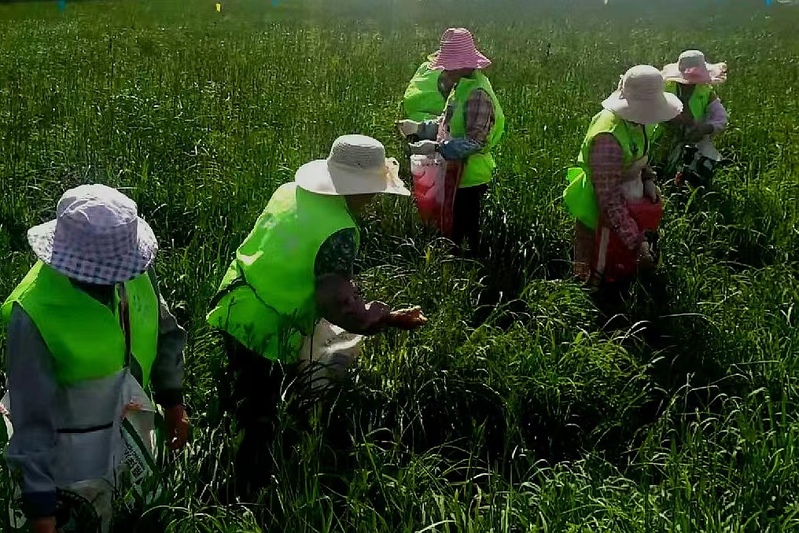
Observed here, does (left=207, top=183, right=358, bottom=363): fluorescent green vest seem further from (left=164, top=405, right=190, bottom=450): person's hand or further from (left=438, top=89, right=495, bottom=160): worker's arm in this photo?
(left=438, top=89, right=495, bottom=160): worker's arm

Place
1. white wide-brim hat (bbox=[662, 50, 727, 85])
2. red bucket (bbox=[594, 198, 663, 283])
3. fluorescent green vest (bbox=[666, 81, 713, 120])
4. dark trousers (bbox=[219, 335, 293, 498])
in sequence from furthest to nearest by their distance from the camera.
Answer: fluorescent green vest (bbox=[666, 81, 713, 120])
white wide-brim hat (bbox=[662, 50, 727, 85])
red bucket (bbox=[594, 198, 663, 283])
dark trousers (bbox=[219, 335, 293, 498])

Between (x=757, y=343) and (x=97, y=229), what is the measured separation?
8.86ft

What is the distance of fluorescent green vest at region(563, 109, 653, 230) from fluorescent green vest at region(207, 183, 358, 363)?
1547mm

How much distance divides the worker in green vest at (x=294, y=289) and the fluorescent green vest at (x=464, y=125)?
1445mm

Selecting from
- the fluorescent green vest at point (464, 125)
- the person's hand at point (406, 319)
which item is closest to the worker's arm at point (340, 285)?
the person's hand at point (406, 319)

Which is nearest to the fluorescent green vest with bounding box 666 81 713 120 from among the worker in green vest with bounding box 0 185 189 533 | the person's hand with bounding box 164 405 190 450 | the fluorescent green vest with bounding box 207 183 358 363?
the fluorescent green vest with bounding box 207 183 358 363

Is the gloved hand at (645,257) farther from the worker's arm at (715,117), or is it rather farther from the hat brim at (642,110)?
the worker's arm at (715,117)

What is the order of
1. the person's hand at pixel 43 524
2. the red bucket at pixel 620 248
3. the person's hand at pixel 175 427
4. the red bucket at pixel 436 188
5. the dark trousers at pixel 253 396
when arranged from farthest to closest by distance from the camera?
the red bucket at pixel 436 188 → the red bucket at pixel 620 248 → the dark trousers at pixel 253 396 → the person's hand at pixel 175 427 → the person's hand at pixel 43 524

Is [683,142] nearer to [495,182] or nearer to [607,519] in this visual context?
[495,182]

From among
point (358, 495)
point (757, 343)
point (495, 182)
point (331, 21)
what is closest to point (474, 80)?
point (495, 182)

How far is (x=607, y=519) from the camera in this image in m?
2.36

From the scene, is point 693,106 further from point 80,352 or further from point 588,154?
point 80,352

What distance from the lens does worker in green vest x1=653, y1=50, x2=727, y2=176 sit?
5496 mm

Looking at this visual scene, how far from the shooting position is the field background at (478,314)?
2521 mm
